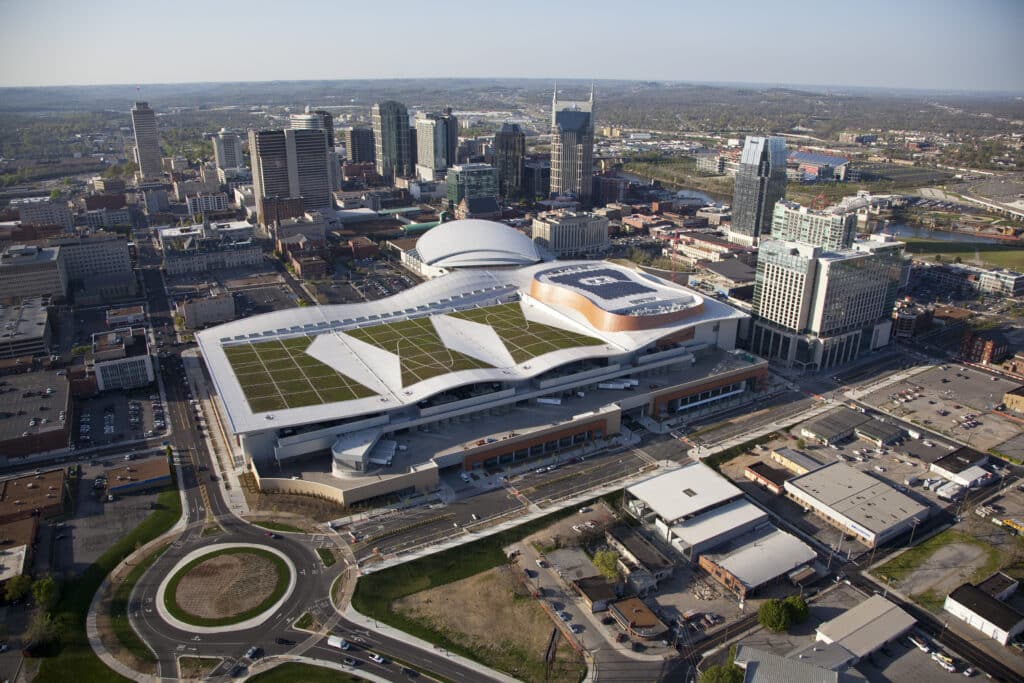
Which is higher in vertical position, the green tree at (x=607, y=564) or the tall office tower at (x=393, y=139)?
the tall office tower at (x=393, y=139)

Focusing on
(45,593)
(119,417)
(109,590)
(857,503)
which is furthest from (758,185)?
(45,593)

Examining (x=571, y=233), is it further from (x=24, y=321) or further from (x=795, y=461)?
(x=24, y=321)

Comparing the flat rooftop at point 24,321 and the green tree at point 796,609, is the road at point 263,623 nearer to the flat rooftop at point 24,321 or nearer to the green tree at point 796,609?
the green tree at point 796,609

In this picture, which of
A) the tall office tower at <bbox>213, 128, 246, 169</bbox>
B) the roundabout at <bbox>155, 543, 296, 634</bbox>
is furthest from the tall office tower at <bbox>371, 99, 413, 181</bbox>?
the roundabout at <bbox>155, 543, 296, 634</bbox>

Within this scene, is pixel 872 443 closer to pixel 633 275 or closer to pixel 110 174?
pixel 633 275

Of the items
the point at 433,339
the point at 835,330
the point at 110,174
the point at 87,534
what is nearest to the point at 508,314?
the point at 433,339

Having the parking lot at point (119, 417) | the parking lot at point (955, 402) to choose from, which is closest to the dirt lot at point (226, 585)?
the parking lot at point (119, 417)

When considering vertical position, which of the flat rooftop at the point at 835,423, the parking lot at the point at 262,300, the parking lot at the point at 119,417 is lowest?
the parking lot at the point at 119,417
